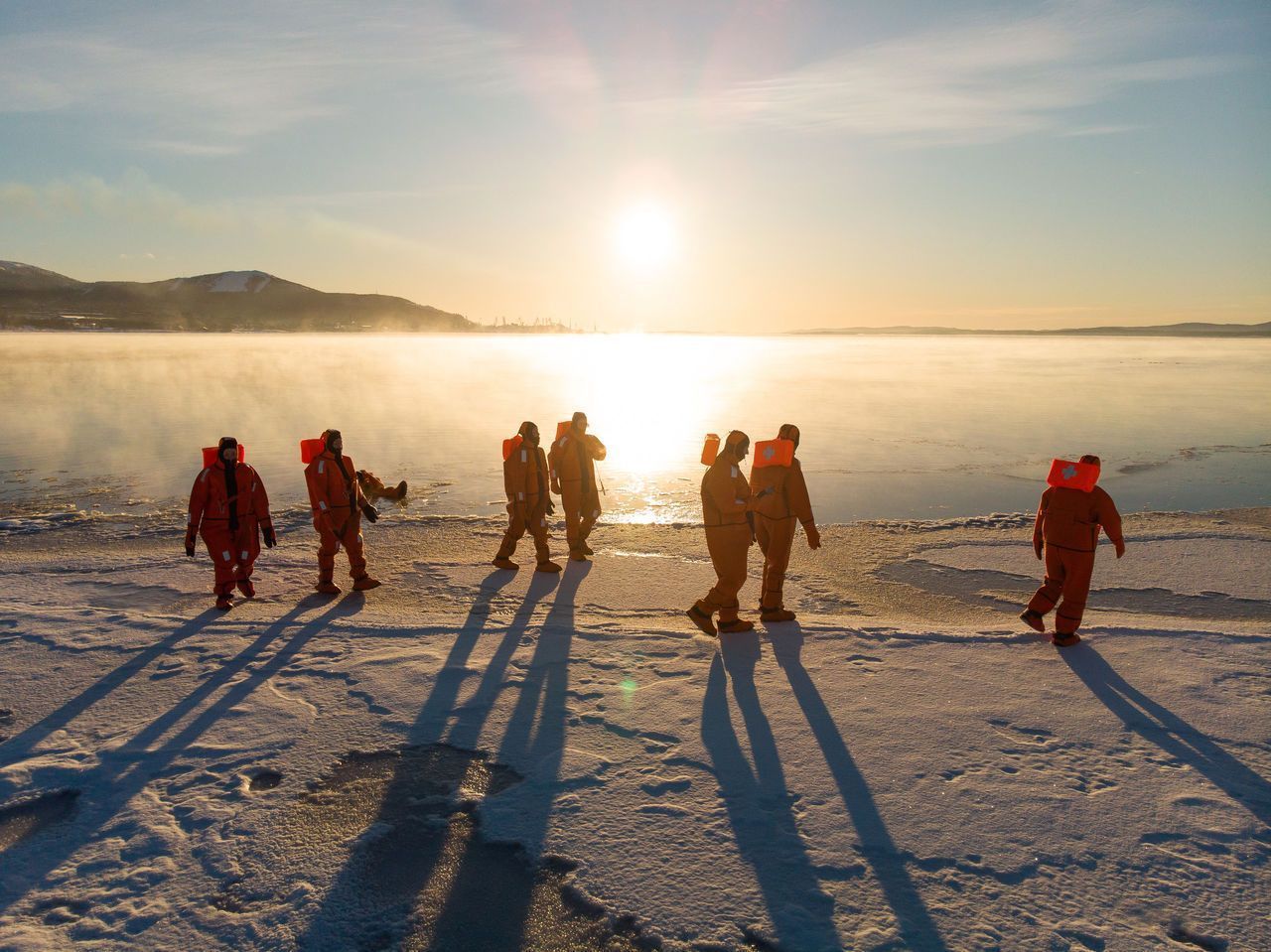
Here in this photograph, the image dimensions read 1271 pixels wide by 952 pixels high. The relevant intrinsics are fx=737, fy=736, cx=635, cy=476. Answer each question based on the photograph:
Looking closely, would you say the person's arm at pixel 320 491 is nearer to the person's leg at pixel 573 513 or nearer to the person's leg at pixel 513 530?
the person's leg at pixel 513 530

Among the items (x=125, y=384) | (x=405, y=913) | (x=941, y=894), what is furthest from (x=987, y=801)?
(x=125, y=384)

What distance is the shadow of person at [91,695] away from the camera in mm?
4391

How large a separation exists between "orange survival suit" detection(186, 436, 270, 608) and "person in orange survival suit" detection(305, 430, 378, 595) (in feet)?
1.55

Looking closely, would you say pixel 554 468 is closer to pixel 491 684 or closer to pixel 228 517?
pixel 228 517

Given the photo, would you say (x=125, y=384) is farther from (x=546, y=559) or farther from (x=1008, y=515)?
(x=1008, y=515)

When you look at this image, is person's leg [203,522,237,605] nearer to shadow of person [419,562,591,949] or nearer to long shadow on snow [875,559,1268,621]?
shadow of person [419,562,591,949]

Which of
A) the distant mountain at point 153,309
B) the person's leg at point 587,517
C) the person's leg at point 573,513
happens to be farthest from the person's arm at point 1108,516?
the distant mountain at point 153,309

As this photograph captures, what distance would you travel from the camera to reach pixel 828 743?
4.41m

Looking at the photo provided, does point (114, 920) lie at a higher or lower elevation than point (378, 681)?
lower

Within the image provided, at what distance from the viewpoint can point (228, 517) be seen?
6.89 m

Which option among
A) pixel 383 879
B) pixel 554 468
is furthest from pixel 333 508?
pixel 383 879

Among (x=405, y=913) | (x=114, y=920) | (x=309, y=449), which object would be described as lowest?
(x=114, y=920)

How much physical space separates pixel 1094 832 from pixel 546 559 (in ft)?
18.5

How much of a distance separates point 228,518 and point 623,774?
4.81 metres
